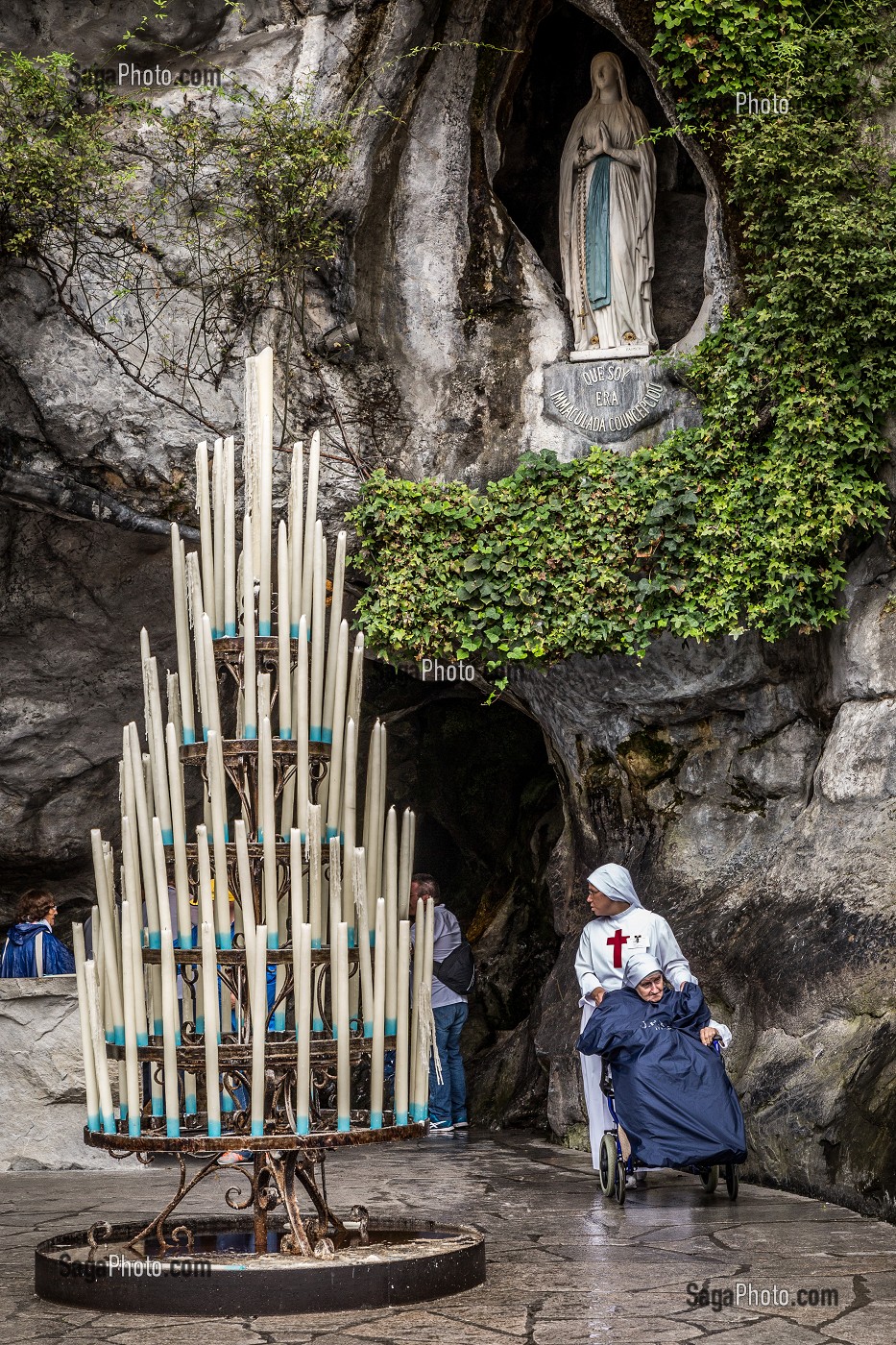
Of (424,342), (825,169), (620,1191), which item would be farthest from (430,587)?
(620,1191)

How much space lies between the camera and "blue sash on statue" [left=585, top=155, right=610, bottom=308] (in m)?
9.04

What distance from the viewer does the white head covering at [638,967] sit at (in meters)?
6.42

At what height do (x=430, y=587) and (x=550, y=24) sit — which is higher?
(x=550, y=24)

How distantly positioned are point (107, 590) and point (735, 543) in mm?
5415

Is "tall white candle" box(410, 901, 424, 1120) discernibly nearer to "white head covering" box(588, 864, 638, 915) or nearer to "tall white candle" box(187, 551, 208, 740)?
"tall white candle" box(187, 551, 208, 740)

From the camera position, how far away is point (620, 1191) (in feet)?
20.1

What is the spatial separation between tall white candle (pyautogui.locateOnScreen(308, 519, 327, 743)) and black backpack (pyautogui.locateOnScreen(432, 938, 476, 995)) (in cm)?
502

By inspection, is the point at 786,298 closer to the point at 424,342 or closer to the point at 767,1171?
the point at 424,342

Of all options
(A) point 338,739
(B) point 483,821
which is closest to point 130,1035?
(A) point 338,739

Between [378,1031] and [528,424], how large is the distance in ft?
18.2

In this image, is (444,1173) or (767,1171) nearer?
(767,1171)

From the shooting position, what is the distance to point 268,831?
14.0ft

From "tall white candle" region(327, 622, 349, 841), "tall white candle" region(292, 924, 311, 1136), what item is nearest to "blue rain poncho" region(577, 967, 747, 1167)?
"tall white candle" region(327, 622, 349, 841)

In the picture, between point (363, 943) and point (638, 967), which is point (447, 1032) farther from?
point (363, 943)
